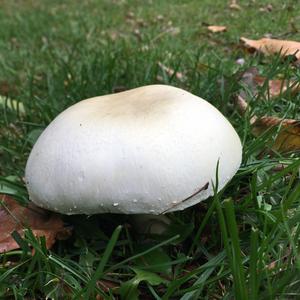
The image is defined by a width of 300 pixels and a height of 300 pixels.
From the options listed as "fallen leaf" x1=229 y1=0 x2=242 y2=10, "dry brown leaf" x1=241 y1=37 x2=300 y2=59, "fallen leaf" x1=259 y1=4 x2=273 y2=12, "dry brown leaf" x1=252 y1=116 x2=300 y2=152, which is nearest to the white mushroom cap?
"dry brown leaf" x1=252 y1=116 x2=300 y2=152

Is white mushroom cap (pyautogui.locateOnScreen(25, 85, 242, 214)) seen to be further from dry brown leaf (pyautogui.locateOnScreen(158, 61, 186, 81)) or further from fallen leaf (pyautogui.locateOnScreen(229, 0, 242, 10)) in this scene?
fallen leaf (pyautogui.locateOnScreen(229, 0, 242, 10))

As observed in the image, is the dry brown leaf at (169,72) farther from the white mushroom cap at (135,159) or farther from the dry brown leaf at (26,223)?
the dry brown leaf at (26,223)

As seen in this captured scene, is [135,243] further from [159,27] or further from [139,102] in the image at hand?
[159,27]

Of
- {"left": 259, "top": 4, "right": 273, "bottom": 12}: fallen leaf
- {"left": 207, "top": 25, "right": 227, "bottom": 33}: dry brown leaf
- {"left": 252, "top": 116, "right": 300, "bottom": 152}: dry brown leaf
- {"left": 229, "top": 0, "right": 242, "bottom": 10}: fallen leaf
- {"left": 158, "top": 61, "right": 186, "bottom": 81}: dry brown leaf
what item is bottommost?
{"left": 158, "top": 61, "right": 186, "bottom": 81}: dry brown leaf

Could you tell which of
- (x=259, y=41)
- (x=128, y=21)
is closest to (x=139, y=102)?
(x=259, y=41)

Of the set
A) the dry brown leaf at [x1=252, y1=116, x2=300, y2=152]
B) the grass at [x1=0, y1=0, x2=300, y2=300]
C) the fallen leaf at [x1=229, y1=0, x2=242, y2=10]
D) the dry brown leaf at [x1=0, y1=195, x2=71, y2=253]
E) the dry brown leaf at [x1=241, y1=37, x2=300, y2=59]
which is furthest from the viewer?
the fallen leaf at [x1=229, y1=0, x2=242, y2=10]

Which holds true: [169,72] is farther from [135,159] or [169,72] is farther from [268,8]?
[135,159]

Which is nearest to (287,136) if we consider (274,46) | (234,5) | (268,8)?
(274,46)
